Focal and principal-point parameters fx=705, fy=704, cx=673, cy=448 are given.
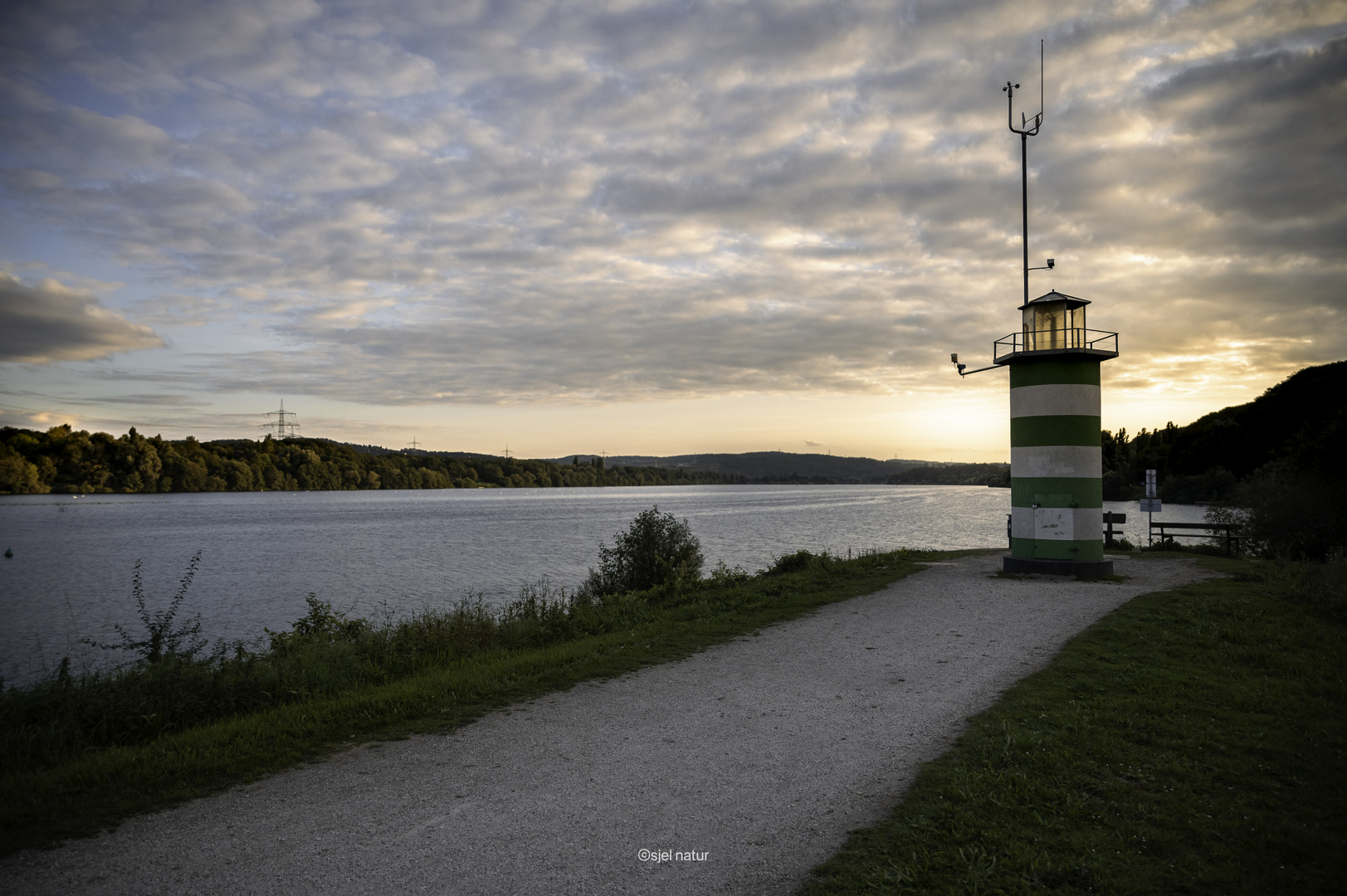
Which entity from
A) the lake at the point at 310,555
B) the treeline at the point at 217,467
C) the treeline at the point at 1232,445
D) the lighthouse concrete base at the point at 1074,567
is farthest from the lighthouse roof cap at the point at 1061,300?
the treeline at the point at 217,467

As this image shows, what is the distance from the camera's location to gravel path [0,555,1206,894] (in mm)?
3869

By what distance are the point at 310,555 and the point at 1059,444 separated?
3568 cm

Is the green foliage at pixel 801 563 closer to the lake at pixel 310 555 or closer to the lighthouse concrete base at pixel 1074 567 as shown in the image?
the lighthouse concrete base at pixel 1074 567

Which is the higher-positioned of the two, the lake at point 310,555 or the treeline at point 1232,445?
the treeline at point 1232,445

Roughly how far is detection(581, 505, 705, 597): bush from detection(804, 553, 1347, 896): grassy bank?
1244cm

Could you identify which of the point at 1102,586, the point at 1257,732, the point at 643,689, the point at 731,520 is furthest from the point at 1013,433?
the point at 731,520

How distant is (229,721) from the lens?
6762 mm

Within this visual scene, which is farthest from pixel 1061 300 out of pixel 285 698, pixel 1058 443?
pixel 285 698

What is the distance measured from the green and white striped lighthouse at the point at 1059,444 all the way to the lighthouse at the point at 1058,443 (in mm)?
19

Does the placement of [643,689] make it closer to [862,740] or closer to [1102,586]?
[862,740]

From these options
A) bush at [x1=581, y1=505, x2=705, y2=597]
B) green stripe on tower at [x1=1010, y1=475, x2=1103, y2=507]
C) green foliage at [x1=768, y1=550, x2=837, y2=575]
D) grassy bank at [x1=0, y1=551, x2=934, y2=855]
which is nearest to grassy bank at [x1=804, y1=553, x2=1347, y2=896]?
grassy bank at [x1=0, y1=551, x2=934, y2=855]

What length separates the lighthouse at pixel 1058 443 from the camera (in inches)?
630

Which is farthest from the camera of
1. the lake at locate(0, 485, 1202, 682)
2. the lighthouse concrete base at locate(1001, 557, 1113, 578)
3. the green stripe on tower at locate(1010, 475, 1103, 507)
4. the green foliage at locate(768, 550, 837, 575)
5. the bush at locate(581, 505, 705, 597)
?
the lake at locate(0, 485, 1202, 682)

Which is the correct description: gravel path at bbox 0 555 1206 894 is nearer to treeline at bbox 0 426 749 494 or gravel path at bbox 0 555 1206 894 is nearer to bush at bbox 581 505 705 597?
bush at bbox 581 505 705 597
